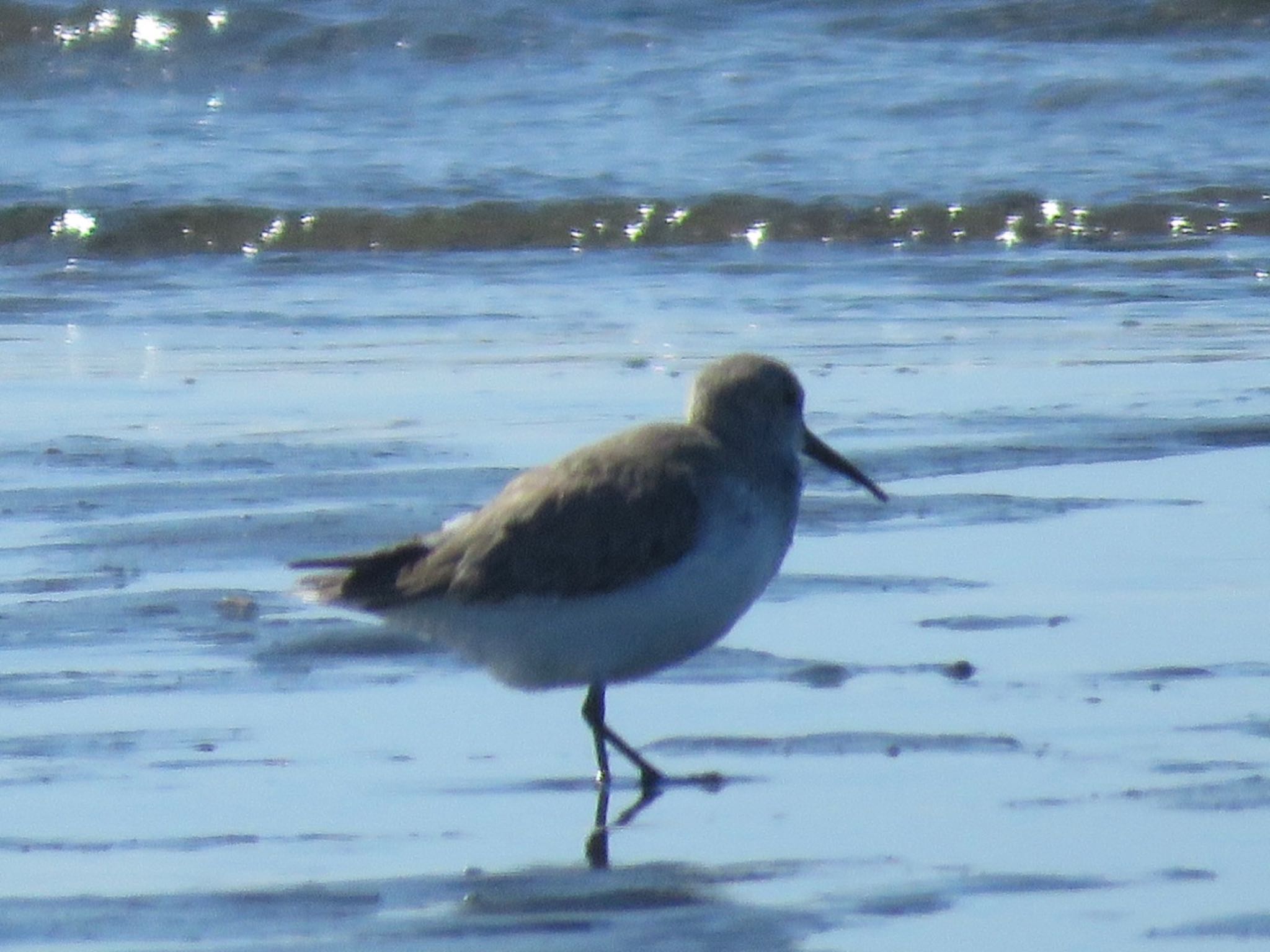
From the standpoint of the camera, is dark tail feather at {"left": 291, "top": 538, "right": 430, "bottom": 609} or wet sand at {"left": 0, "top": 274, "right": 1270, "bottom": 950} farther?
dark tail feather at {"left": 291, "top": 538, "right": 430, "bottom": 609}

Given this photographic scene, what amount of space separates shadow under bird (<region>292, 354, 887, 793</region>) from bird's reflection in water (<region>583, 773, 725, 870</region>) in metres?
0.01

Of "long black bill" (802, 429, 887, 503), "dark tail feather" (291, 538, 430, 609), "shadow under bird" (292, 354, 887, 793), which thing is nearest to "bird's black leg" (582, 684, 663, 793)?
"shadow under bird" (292, 354, 887, 793)

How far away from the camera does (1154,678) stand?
432 cm

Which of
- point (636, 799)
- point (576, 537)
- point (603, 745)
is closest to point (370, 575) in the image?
point (576, 537)

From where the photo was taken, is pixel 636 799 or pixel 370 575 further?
pixel 370 575

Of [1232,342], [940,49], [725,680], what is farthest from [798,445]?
[940,49]

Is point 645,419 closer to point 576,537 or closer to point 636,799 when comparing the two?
point 576,537

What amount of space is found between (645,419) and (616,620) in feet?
8.75

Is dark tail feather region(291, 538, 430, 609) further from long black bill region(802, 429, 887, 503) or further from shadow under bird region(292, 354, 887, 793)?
long black bill region(802, 429, 887, 503)

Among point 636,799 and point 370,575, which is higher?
point 370,575

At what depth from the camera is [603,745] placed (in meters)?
4.05

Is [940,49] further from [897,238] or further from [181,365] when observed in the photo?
[181,365]

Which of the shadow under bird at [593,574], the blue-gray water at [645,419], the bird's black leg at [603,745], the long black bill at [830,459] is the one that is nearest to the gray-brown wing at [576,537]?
the shadow under bird at [593,574]

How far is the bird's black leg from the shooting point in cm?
394
